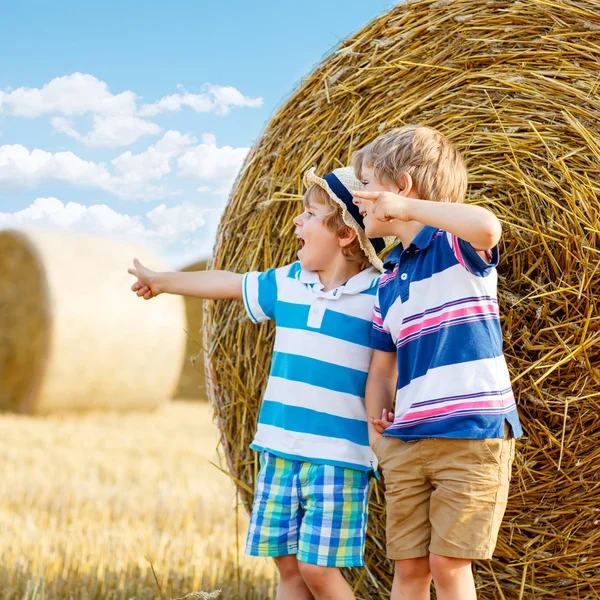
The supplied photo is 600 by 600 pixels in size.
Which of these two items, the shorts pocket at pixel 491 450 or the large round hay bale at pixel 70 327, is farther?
the large round hay bale at pixel 70 327

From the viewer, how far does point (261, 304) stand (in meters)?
2.12

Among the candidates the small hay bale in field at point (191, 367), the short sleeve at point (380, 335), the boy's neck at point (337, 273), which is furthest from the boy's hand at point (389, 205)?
the small hay bale in field at point (191, 367)

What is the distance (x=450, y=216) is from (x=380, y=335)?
39cm

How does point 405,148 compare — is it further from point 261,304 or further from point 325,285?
point 261,304

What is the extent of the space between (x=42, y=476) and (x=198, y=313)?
277 inches

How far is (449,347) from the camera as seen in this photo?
1.71m

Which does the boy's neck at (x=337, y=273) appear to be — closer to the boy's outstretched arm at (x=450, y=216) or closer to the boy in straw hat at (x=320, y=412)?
the boy in straw hat at (x=320, y=412)

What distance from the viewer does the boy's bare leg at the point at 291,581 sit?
1990mm

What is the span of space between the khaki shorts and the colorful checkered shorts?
16cm

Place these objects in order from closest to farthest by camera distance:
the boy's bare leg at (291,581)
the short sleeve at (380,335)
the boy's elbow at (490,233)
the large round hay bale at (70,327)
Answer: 1. the boy's elbow at (490,233)
2. the short sleeve at (380,335)
3. the boy's bare leg at (291,581)
4. the large round hay bale at (70,327)

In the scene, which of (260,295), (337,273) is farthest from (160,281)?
(337,273)

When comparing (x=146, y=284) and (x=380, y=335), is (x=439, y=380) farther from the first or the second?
(x=146, y=284)

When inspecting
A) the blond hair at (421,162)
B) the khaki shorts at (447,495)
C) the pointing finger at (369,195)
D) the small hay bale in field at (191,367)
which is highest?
the blond hair at (421,162)

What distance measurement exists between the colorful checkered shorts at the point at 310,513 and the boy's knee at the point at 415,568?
0.17 meters
